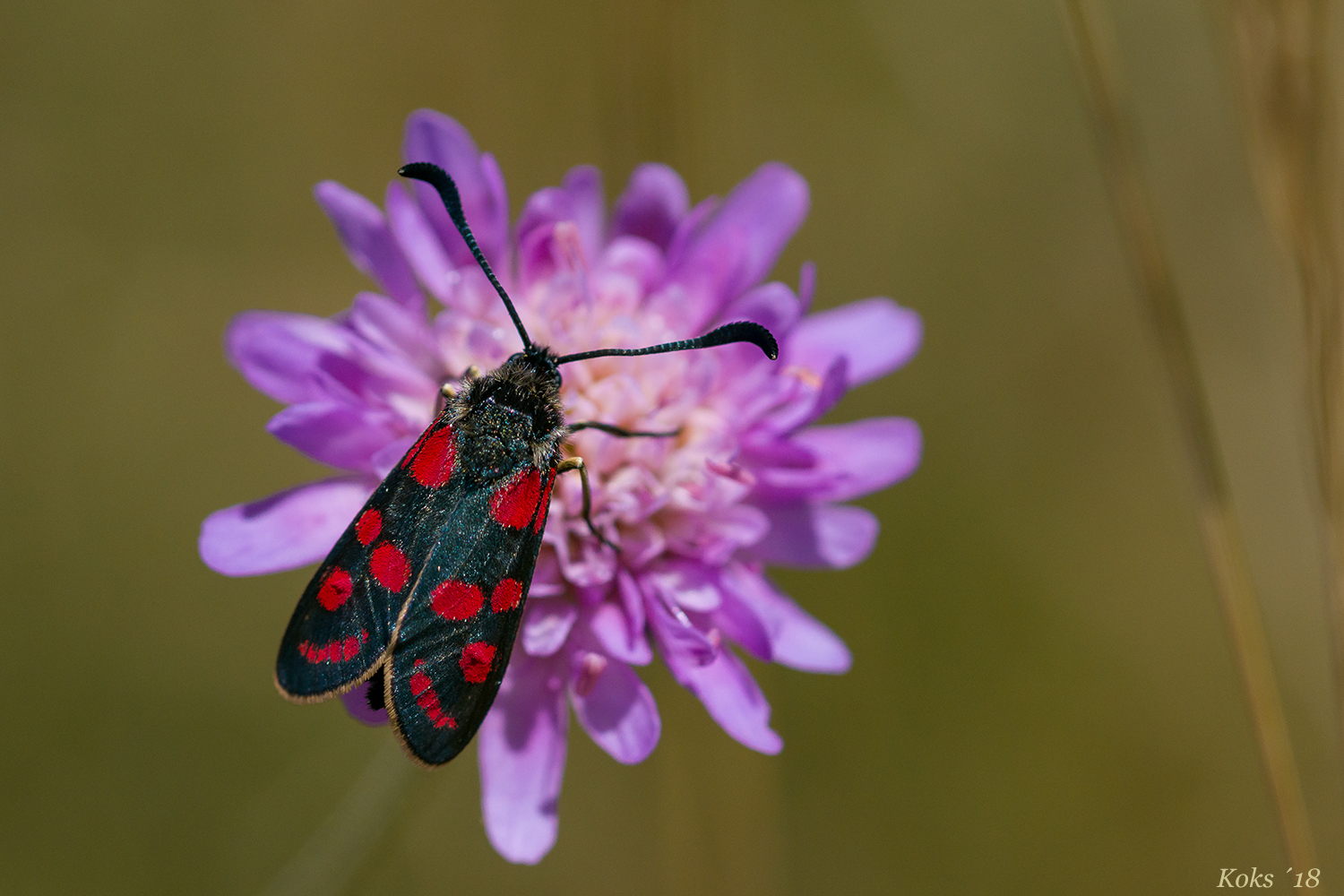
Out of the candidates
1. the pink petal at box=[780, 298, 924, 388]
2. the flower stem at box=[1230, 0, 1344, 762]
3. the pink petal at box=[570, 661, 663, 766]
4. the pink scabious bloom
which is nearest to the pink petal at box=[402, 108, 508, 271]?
the pink scabious bloom

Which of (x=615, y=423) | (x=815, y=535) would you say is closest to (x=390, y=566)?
(x=615, y=423)

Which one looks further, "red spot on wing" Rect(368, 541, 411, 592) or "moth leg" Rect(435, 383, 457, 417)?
"moth leg" Rect(435, 383, 457, 417)

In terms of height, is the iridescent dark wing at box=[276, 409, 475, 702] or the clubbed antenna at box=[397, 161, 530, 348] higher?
the clubbed antenna at box=[397, 161, 530, 348]

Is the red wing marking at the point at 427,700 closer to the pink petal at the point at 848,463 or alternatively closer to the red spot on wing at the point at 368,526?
the red spot on wing at the point at 368,526

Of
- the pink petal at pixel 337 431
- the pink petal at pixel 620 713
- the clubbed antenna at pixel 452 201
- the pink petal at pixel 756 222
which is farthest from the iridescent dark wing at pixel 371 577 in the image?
the pink petal at pixel 756 222

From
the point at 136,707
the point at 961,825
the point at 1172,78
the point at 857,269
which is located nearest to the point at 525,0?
the point at 857,269

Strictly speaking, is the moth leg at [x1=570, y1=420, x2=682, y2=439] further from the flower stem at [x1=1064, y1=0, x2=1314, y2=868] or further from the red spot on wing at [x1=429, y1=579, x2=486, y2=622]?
the flower stem at [x1=1064, y1=0, x2=1314, y2=868]

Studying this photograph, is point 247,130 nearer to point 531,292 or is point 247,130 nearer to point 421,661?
point 531,292
